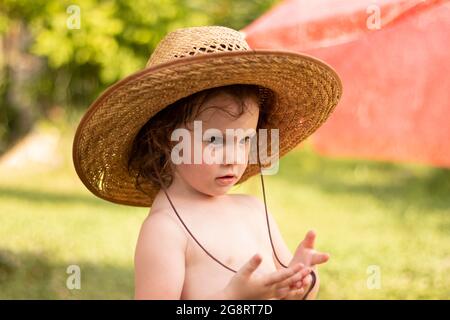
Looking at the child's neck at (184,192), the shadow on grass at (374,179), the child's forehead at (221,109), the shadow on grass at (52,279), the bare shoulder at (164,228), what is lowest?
the shadow on grass at (52,279)

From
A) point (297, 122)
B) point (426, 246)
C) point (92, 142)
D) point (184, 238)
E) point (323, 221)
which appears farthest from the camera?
point (323, 221)

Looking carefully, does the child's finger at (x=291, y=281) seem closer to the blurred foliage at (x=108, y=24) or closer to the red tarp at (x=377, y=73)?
the red tarp at (x=377, y=73)

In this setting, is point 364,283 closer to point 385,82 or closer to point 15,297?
point 385,82

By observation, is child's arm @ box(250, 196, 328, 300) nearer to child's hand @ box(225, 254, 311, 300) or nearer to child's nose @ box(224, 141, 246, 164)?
child's hand @ box(225, 254, 311, 300)

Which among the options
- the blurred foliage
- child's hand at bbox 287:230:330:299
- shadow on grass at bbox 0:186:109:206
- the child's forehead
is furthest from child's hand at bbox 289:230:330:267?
shadow on grass at bbox 0:186:109:206

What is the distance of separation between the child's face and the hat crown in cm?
16

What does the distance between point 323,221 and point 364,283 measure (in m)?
2.48

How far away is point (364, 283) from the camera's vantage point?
18.3 feet

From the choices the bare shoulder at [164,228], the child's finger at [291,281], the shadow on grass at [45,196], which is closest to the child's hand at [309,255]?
the child's finger at [291,281]

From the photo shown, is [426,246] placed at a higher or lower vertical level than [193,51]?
lower

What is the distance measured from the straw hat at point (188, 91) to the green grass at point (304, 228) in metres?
0.82

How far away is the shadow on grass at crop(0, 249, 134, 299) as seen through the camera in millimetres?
5203

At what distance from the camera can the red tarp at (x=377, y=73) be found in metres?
4.07

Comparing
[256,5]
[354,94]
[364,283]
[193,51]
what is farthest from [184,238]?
[256,5]
